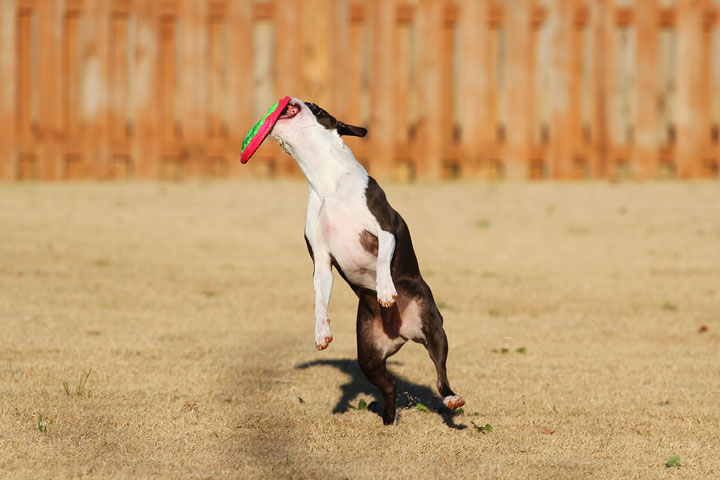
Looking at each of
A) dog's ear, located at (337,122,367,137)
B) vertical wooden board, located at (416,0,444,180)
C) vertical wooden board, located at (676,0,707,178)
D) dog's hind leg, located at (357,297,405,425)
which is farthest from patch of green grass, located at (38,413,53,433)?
vertical wooden board, located at (676,0,707,178)

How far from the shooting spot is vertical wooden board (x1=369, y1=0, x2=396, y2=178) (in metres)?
12.9

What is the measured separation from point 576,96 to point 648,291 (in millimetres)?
4390

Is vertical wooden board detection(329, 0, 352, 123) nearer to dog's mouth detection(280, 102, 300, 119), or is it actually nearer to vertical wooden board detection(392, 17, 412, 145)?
vertical wooden board detection(392, 17, 412, 145)

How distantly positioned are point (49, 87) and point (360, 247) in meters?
9.23

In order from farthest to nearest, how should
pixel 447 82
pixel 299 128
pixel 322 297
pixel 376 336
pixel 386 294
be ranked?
1. pixel 447 82
2. pixel 376 336
3. pixel 299 128
4. pixel 322 297
5. pixel 386 294

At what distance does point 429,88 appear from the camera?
13.0 meters

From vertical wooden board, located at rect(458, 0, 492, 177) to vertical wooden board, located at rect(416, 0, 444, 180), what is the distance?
32cm

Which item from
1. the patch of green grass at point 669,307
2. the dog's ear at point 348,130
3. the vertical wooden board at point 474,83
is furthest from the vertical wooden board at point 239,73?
the dog's ear at point 348,130

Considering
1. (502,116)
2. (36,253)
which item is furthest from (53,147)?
(502,116)

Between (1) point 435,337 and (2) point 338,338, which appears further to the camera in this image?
(2) point 338,338

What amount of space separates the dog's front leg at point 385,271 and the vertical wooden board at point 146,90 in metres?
8.59

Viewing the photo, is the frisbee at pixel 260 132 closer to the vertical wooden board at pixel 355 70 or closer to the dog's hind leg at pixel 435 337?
the dog's hind leg at pixel 435 337

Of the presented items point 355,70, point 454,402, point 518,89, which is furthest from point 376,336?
point 518,89

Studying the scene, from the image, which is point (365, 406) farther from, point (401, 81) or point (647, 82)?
point (647, 82)
